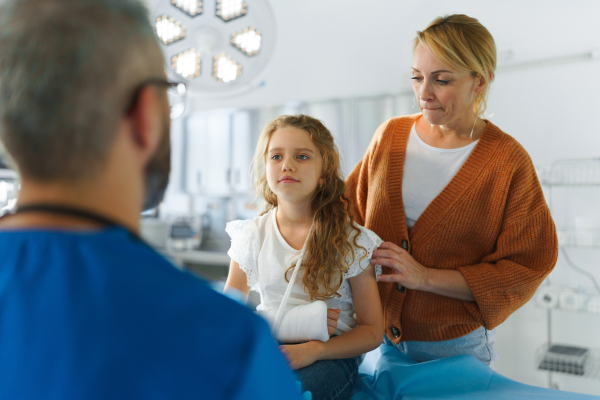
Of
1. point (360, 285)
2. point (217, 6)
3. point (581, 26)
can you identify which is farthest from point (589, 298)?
point (217, 6)

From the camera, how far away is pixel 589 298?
2744 millimetres

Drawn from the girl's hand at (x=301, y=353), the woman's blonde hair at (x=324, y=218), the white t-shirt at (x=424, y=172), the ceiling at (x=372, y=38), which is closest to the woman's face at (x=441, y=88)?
the white t-shirt at (x=424, y=172)

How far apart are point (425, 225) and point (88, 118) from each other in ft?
3.87

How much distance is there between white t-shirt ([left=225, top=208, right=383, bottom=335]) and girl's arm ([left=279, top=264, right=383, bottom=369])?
1.7 inches

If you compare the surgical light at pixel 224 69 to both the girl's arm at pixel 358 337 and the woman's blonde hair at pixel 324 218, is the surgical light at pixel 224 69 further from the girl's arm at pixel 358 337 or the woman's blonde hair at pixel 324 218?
the girl's arm at pixel 358 337

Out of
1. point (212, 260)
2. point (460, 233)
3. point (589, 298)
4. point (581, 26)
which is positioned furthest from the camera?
point (212, 260)

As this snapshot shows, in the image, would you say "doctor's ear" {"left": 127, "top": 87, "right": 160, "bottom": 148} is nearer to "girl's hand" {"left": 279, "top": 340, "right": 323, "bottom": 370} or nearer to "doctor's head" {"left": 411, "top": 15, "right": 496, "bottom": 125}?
"girl's hand" {"left": 279, "top": 340, "right": 323, "bottom": 370}

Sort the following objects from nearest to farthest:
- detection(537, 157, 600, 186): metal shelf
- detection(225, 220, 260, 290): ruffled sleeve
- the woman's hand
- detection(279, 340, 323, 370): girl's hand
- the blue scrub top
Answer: the blue scrub top < detection(279, 340, 323, 370): girl's hand < the woman's hand < detection(225, 220, 260, 290): ruffled sleeve < detection(537, 157, 600, 186): metal shelf

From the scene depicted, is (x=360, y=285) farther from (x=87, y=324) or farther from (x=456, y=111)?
(x=87, y=324)

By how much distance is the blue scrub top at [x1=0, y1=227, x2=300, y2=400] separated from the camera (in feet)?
1.35

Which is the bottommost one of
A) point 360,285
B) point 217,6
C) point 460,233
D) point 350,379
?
point 350,379

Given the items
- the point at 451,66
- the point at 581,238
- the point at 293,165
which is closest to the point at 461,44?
the point at 451,66

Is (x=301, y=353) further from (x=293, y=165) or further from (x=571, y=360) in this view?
(x=571, y=360)

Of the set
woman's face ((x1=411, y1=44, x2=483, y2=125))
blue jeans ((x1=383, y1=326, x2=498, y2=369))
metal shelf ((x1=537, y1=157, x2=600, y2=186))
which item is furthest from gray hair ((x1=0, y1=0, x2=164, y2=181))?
metal shelf ((x1=537, y1=157, x2=600, y2=186))
